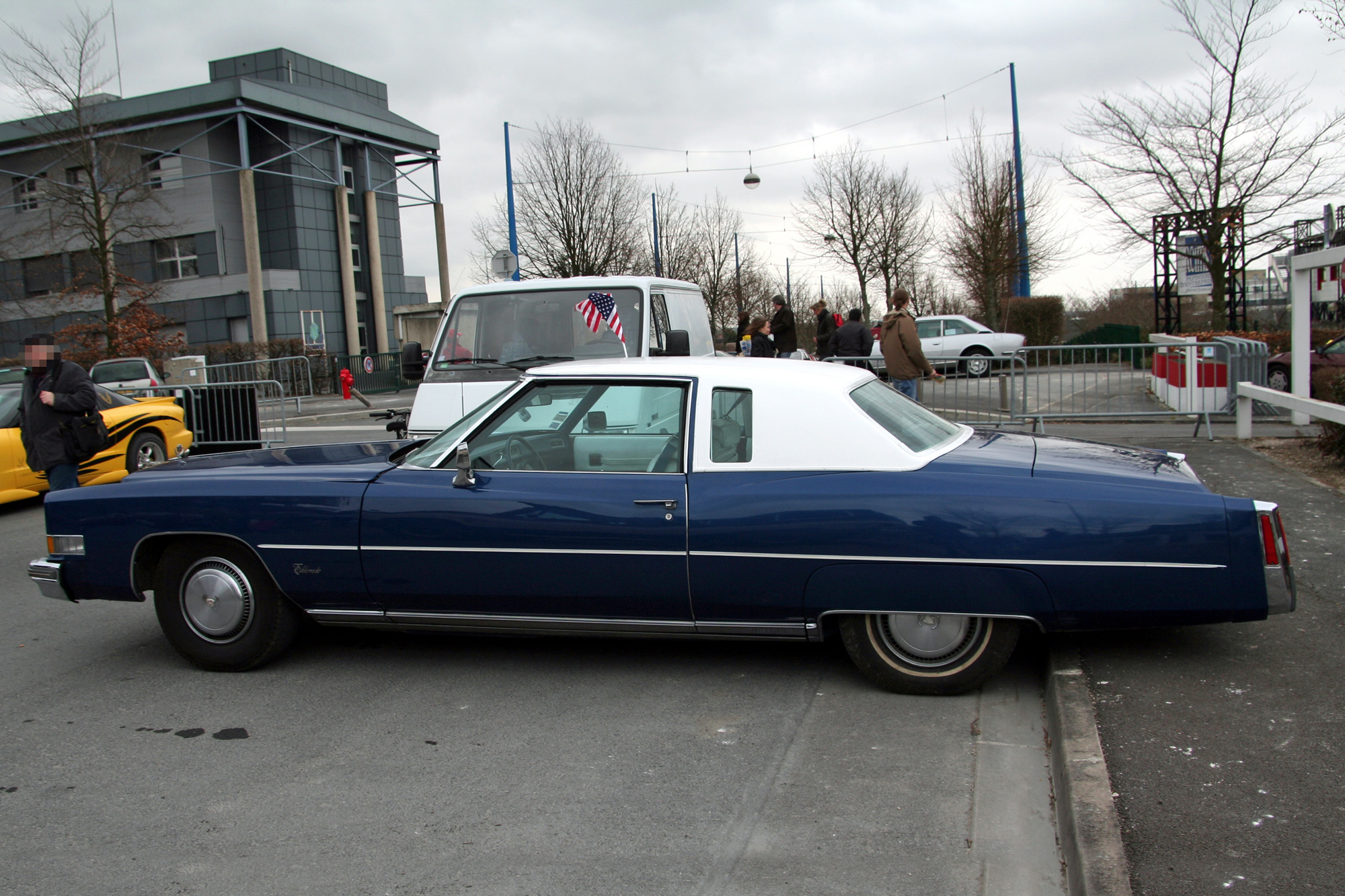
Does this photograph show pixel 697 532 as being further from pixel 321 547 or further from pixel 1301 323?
pixel 1301 323

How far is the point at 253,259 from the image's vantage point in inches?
1442

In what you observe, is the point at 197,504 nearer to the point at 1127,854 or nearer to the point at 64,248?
the point at 1127,854

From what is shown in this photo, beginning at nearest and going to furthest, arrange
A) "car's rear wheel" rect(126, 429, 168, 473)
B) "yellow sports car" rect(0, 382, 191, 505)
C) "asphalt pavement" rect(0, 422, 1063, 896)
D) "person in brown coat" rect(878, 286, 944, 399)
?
"asphalt pavement" rect(0, 422, 1063, 896) < "yellow sports car" rect(0, 382, 191, 505) < "car's rear wheel" rect(126, 429, 168, 473) < "person in brown coat" rect(878, 286, 944, 399)

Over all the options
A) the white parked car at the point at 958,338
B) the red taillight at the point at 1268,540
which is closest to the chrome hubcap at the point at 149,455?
the red taillight at the point at 1268,540

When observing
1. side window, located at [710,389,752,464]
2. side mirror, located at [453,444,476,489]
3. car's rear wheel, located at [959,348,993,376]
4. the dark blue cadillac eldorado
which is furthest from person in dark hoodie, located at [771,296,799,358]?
side mirror, located at [453,444,476,489]

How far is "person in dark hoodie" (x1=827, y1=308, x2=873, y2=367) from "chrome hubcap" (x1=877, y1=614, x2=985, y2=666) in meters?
10.6

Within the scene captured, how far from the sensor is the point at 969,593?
4.18 meters

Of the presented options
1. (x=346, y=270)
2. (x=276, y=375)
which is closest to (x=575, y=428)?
(x=276, y=375)

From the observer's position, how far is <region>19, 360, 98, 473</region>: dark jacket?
754 centimetres

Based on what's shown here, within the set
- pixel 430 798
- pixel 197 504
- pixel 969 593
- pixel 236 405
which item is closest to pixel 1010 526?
pixel 969 593

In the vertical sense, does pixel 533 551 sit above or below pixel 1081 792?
above

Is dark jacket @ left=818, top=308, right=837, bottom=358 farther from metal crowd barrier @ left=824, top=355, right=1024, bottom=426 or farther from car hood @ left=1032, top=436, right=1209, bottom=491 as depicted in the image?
car hood @ left=1032, top=436, right=1209, bottom=491

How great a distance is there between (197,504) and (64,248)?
35.9 m

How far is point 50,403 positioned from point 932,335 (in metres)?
22.2
